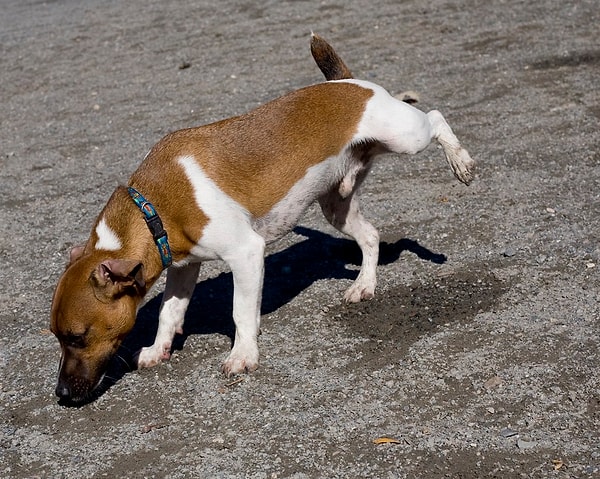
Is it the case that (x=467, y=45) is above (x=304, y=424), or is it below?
below

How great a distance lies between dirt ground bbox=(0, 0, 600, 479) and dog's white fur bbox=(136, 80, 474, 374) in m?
0.19

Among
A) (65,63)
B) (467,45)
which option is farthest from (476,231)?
(65,63)

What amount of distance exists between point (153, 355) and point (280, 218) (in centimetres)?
120

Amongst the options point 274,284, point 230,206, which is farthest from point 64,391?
point 274,284

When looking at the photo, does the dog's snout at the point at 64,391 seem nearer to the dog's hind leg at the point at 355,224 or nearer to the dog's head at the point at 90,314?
the dog's head at the point at 90,314

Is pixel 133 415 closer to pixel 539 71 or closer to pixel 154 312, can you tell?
pixel 154 312

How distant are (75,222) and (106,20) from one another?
9047 mm

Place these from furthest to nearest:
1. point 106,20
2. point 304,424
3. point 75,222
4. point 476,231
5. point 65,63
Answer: point 106,20, point 65,63, point 75,222, point 476,231, point 304,424

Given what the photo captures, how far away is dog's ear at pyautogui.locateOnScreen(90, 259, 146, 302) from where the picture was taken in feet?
15.9

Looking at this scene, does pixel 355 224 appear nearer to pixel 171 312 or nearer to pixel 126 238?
pixel 171 312

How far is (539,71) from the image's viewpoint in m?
10.7

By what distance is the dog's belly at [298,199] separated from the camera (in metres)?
5.84

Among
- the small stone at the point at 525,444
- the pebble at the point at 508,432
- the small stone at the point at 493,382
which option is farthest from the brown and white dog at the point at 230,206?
the small stone at the point at 525,444

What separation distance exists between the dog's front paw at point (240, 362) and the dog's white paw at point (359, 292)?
0.99 metres
